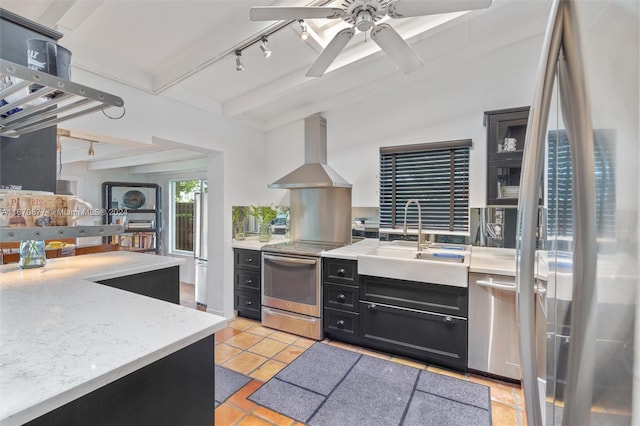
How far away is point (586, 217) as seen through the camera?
384mm

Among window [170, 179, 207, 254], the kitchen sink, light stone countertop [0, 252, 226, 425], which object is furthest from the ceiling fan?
window [170, 179, 207, 254]

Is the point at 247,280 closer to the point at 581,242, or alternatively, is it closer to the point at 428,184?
the point at 428,184

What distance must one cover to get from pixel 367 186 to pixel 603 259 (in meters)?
3.24

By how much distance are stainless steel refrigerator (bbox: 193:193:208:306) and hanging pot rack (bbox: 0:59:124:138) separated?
2709mm

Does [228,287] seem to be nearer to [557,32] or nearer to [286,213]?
[286,213]

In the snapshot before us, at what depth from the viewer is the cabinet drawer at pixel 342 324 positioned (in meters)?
2.88

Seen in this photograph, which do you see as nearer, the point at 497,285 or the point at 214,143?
the point at 497,285

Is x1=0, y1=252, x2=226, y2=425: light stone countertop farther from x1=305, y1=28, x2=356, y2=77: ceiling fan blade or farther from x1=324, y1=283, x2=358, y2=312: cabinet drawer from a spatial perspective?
x1=324, y1=283, x2=358, y2=312: cabinet drawer

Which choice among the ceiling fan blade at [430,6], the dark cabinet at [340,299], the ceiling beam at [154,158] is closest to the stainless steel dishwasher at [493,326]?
the dark cabinet at [340,299]

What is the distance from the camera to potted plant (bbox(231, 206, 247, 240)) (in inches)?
149

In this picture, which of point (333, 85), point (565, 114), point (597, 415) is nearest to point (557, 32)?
point (565, 114)

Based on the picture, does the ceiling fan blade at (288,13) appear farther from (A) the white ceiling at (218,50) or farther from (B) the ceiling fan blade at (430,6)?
(A) the white ceiling at (218,50)

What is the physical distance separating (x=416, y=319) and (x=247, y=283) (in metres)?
1.99

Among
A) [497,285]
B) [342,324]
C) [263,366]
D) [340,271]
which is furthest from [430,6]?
[263,366]
